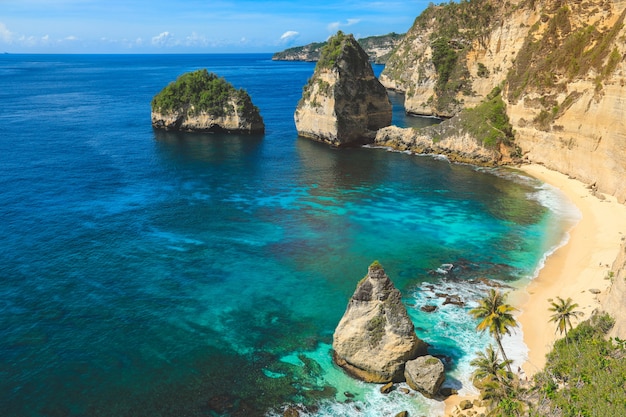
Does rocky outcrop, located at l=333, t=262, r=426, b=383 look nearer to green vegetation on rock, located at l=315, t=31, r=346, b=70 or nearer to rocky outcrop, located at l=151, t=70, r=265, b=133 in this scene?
green vegetation on rock, located at l=315, t=31, r=346, b=70

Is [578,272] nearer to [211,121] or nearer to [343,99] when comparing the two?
[343,99]

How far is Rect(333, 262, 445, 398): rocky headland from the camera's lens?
3519 centimetres

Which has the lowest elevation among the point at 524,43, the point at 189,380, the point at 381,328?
the point at 189,380

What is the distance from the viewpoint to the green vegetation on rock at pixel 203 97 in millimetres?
119625

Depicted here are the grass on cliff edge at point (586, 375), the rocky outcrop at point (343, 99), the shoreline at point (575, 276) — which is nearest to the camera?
the grass on cliff edge at point (586, 375)

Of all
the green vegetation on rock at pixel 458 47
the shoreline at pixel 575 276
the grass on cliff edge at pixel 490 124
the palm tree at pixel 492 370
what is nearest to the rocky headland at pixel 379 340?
the palm tree at pixel 492 370

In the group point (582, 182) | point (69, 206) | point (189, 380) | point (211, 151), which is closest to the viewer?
point (189, 380)

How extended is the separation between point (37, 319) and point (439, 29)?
152 m

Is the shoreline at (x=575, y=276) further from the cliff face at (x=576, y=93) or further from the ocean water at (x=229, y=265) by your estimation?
the cliff face at (x=576, y=93)

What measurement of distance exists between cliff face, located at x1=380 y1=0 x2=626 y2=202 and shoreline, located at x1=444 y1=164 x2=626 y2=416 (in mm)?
5736

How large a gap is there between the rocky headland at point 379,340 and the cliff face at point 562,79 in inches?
1872

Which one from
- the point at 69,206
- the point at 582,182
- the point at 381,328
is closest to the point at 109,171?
the point at 69,206

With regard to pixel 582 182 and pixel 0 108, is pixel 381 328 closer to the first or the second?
pixel 582 182

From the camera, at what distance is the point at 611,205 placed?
64.6m
